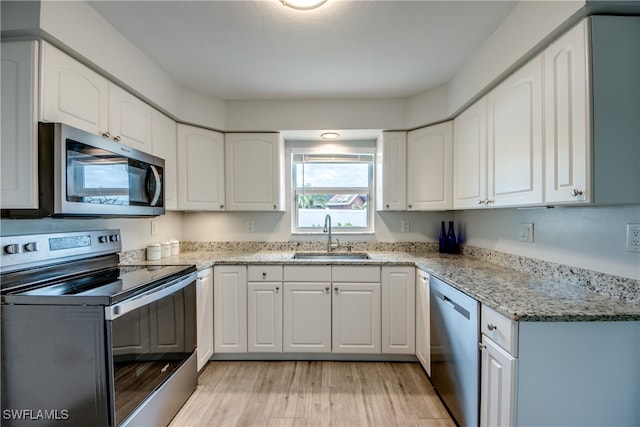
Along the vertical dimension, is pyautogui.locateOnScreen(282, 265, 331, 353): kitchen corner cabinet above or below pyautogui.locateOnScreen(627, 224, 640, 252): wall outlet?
below

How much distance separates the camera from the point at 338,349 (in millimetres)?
2215

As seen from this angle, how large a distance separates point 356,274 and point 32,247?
1929 mm

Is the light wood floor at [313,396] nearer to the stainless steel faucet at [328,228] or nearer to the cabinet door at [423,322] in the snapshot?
the cabinet door at [423,322]

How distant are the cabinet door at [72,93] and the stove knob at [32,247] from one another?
0.60 meters

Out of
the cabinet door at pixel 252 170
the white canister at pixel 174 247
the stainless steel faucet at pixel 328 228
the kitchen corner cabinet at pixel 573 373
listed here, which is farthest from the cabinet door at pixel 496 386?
the white canister at pixel 174 247

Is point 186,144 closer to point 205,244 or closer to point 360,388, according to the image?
A: point 205,244

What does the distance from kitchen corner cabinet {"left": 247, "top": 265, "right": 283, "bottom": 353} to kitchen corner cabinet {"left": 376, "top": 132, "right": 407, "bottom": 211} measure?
1191 millimetres

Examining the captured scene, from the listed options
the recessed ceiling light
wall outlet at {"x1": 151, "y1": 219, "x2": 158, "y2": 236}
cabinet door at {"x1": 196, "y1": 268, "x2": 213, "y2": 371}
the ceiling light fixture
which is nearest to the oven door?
cabinet door at {"x1": 196, "y1": 268, "x2": 213, "y2": 371}

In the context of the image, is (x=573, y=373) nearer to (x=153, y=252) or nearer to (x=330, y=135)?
(x=330, y=135)

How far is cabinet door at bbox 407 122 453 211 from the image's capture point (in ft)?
7.56

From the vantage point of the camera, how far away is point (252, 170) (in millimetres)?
2602

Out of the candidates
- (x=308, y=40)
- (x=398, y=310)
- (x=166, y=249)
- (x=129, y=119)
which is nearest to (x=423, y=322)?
(x=398, y=310)

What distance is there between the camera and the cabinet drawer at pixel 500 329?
3.51 feet

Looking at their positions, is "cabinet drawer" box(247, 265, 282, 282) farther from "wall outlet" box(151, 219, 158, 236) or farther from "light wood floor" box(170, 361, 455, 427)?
"wall outlet" box(151, 219, 158, 236)
